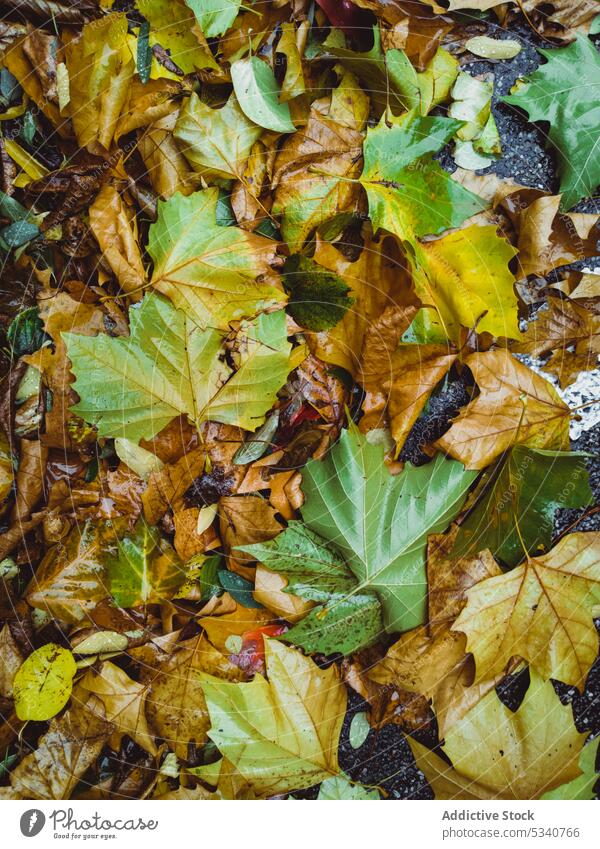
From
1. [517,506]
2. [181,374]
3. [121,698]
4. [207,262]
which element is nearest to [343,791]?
[121,698]

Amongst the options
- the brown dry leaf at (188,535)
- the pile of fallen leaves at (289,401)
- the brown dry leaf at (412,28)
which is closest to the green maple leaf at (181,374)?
the pile of fallen leaves at (289,401)

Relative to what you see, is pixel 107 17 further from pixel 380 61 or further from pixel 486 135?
pixel 486 135

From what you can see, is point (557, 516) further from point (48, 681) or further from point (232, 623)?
point (48, 681)

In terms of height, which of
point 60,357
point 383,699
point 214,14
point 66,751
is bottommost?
point 383,699

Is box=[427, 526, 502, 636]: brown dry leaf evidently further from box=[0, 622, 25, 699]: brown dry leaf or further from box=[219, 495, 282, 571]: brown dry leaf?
box=[0, 622, 25, 699]: brown dry leaf

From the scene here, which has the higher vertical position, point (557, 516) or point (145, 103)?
point (145, 103)

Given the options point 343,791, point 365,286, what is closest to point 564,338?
point 365,286

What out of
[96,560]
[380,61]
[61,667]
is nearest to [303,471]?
[96,560]
